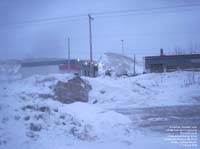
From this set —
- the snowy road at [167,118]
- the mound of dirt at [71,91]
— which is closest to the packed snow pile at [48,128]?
the snowy road at [167,118]

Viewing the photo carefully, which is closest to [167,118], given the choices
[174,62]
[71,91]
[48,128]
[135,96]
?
[48,128]

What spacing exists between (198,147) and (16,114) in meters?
4.94

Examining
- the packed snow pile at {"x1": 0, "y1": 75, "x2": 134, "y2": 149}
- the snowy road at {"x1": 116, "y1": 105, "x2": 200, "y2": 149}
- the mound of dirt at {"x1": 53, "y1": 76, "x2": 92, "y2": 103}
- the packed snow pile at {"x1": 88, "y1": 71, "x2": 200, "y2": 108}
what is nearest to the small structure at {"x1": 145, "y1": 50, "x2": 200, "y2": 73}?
the packed snow pile at {"x1": 88, "y1": 71, "x2": 200, "y2": 108}

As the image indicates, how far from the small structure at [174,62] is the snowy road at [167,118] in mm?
30966

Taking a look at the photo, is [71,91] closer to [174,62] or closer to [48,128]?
[48,128]

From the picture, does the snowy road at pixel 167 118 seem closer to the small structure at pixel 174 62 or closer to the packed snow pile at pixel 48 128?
the packed snow pile at pixel 48 128

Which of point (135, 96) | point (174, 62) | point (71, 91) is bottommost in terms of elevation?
point (135, 96)

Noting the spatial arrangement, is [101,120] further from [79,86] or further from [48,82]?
[48,82]

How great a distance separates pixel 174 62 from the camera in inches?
1706

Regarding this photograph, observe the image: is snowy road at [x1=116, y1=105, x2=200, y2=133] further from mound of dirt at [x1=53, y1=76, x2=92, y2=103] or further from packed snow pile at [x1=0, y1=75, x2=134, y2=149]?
mound of dirt at [x1=53, y1=76, x2=92, y2=103]

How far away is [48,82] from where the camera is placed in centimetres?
1909

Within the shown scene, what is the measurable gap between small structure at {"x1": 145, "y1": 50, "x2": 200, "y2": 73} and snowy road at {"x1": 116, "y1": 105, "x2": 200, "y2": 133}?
1219 inches

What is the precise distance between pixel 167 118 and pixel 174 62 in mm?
34319

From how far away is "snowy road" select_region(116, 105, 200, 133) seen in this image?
9.23 m
